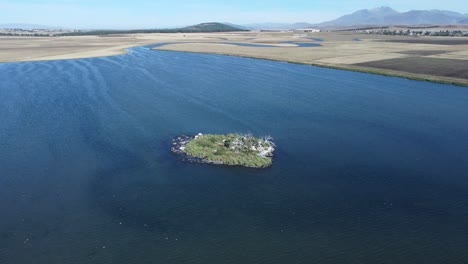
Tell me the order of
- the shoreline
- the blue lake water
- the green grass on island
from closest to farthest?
the blue lake water → the green grass on island → the shoreline

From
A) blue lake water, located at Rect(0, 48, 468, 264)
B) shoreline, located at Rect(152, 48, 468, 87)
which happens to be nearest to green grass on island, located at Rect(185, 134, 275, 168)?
blue lake water, located at Rect(0, 48, 468, 264)

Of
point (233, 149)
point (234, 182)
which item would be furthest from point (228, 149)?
point (234, 182)

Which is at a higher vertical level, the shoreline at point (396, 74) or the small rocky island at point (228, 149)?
the shoreline at point (396, 74)

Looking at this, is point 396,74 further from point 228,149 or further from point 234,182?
point 234,182

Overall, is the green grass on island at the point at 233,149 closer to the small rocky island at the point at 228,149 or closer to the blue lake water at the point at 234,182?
the small rocky island at the point at 228,149

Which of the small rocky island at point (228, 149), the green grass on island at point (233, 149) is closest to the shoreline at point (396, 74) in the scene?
the small rocky island at point (228, 149)

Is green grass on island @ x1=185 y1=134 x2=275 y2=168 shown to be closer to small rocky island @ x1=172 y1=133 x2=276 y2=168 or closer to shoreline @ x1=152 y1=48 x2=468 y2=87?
small rocky island @ x1=172 y1=133 x2=276 y2=168
